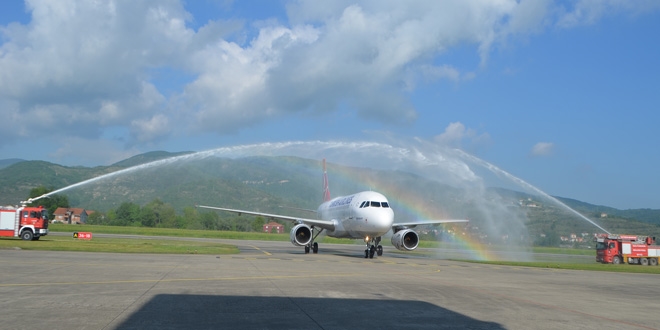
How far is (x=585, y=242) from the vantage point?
5722cm

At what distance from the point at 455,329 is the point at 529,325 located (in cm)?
181

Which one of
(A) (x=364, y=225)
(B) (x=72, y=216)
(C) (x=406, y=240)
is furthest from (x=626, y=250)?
(B) (x=72, y=216)

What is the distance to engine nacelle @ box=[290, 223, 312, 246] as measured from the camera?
42812 millimetres

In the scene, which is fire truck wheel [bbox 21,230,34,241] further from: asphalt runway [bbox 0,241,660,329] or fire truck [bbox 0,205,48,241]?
asphalt runway [bbox 0,241,660,329]

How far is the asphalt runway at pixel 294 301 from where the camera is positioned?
456 inches

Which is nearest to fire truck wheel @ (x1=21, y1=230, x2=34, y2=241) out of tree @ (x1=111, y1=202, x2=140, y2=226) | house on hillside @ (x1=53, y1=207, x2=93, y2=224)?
→ tree @ (x1=111, y1=202, x2=140, y2=226)

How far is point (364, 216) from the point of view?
38.5 metres

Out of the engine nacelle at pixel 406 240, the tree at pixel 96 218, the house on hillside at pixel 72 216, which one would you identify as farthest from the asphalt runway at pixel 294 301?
the house on hillside at pixel 72 216

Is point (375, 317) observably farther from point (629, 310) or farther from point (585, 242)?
point (585, 242)

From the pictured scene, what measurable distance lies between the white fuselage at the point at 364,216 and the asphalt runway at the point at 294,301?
45.8 ft

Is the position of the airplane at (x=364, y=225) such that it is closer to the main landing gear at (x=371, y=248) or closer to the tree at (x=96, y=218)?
the main landing gear at (x=371, y=248)

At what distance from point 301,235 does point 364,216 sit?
6.48m

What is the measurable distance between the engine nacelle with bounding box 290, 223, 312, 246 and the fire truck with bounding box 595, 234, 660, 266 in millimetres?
26760

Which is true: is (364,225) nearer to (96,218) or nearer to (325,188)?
(325,188)
